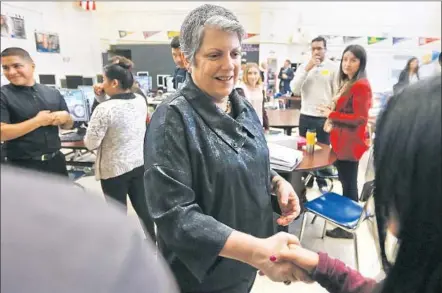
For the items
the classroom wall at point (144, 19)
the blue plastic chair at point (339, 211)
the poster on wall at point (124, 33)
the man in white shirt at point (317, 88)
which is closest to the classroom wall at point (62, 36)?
the poster on wall at point (124, 33)

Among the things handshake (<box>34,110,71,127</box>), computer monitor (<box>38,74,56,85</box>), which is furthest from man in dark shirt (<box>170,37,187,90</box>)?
computer monitor (<box>38,74,56,85</box>)

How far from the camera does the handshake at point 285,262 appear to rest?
825mm

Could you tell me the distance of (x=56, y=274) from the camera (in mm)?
244

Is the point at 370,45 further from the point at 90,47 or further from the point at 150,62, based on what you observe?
the point at 90,47

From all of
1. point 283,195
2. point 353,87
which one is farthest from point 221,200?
point 353,87

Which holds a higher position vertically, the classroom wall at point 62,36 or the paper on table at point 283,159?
the classroom wall at point 62,36

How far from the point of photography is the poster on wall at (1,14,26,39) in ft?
18.2

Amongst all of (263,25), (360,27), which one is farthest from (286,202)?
(263,25)

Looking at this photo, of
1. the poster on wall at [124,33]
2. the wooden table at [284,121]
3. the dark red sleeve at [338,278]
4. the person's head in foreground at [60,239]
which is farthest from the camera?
the poster on wall at [124,33]

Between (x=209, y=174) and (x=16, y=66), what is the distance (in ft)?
6.63

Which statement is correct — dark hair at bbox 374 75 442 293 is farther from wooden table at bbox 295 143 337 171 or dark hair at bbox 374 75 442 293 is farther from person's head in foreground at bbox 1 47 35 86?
person's head in foreground at bbox 1 47 35 86

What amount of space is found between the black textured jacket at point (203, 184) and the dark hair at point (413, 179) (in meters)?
0.41

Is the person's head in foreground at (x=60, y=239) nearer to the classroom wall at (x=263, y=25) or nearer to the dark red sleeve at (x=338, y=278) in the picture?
the dark red sleeve at (x=338, y=278)

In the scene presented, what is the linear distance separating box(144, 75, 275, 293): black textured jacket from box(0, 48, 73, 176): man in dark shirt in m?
1.66
